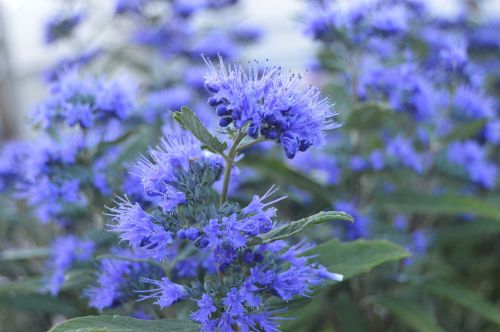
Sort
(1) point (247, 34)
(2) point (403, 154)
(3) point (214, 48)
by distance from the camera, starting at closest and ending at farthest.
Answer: (2) point (403, 154) → (3) point (214, 48) → (1) point (247, 34)

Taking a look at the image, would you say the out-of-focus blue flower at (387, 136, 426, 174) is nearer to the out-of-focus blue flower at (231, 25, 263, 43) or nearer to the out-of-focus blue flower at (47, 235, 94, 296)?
the out-of-focus blue flower at (47, 235, 94, 296)

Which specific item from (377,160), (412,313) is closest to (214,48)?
(377,160)

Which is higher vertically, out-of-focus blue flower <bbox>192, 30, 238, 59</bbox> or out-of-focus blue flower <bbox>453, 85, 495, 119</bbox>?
out-of-focus blue flower <bbox>192, 30, 238, 59</bbox>

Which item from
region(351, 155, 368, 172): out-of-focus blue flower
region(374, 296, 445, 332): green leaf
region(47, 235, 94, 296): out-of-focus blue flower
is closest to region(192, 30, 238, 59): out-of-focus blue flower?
region(351, 155, 368, 172): out-of-focus blue flower

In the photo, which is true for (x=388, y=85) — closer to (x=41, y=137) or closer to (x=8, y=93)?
(x=41, y=137)

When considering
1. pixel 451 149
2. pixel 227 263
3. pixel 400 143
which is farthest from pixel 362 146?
pixel 227 263

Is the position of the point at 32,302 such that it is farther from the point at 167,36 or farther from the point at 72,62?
the point at 167,36
